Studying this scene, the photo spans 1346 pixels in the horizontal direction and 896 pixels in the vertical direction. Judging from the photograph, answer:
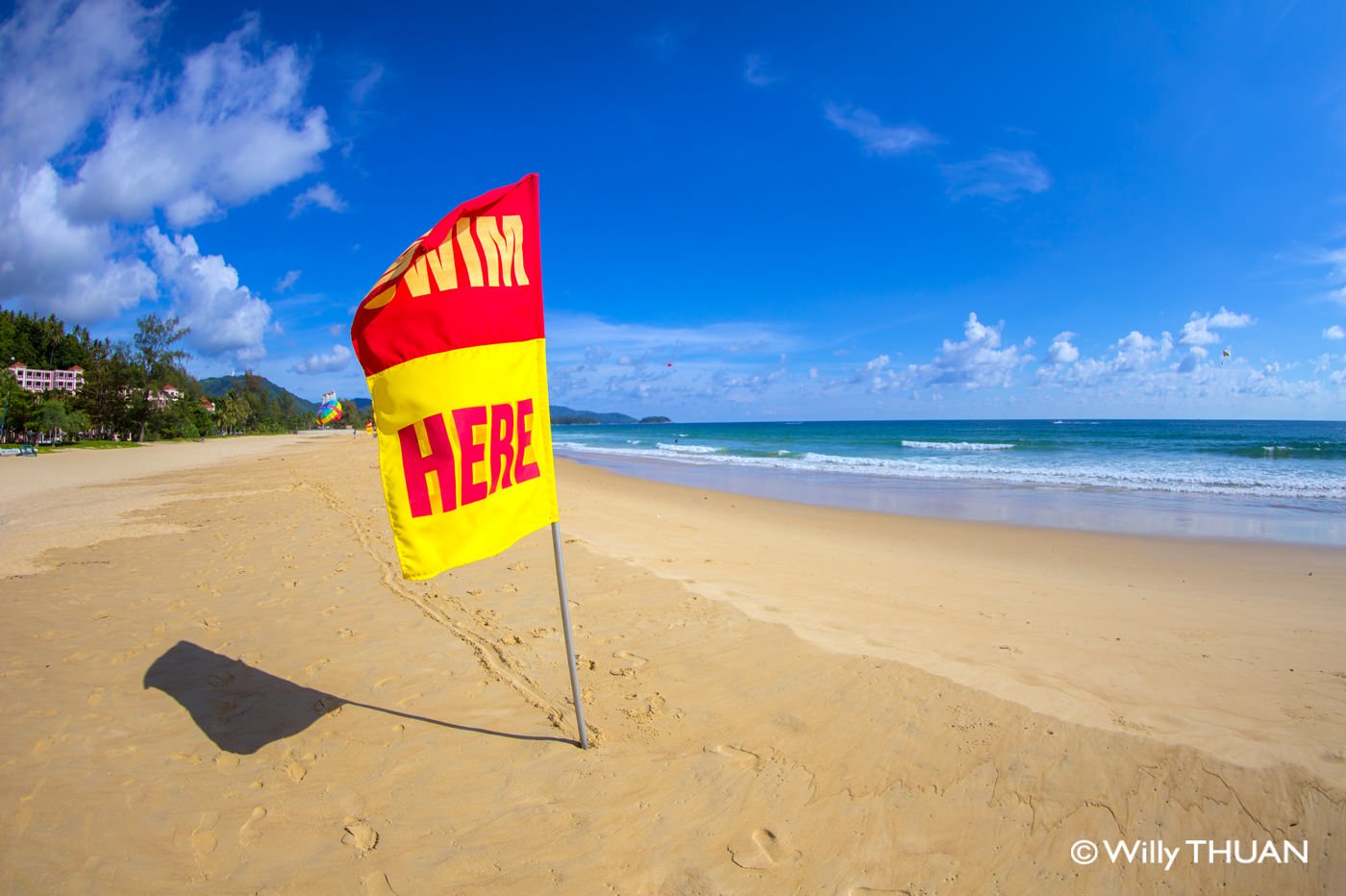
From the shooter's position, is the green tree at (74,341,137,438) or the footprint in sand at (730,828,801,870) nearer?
the footprint in sand at (730,828,801,870)

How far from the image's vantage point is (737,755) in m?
3.61

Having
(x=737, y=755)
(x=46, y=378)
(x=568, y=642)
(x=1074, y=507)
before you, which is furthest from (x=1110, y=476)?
(x=46, y=378)

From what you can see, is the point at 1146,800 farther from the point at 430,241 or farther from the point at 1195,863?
the point at 430,241

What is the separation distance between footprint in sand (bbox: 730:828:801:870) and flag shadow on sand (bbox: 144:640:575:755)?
1354 mm

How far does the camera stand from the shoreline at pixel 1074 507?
1257 cm

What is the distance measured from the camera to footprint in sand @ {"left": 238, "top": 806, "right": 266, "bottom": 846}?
2920mm

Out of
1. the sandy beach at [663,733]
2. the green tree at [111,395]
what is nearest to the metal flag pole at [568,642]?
the sandy beach at [663,733]

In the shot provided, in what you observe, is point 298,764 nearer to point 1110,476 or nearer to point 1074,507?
point 1074,507

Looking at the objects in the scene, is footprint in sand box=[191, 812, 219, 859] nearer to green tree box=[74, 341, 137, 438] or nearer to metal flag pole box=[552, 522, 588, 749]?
metal flag pole box=[552, 522, 588, 749]

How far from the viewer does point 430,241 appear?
10.8 feet

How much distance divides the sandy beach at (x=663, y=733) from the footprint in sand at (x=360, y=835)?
0.11 ft

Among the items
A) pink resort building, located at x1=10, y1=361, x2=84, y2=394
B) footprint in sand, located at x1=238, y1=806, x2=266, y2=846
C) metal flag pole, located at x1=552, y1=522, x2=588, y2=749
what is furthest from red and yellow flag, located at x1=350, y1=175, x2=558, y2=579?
pink resort building, located at x1=10, y1=361, x2=84, y2=394

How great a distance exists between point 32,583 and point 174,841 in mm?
6963

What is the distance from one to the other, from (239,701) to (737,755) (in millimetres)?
3630
